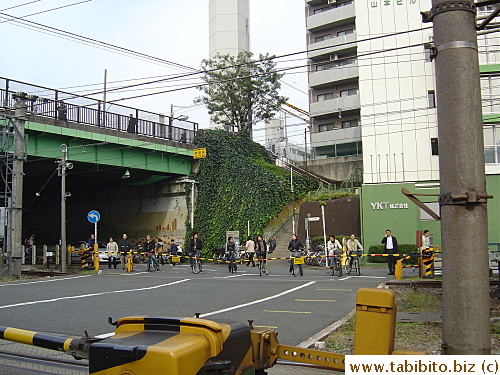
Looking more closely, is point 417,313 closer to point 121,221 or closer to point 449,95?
point 449,95

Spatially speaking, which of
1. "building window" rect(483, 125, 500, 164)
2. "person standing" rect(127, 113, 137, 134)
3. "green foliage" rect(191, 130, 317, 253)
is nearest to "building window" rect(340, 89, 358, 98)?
"green foliage" rect(191, 130, 317, 253)

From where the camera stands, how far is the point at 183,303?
511 inches

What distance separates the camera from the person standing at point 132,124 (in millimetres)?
32344

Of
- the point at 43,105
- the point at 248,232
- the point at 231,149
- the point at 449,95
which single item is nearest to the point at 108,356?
the point at 449,95

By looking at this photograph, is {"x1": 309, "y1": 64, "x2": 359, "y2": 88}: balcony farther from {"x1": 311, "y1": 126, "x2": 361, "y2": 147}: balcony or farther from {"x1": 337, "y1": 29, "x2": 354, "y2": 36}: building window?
{"x1": 311, "y1": 126, "x2": 361, "y2": 147}: balcony

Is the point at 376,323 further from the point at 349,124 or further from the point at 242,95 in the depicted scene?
the point at 349,124

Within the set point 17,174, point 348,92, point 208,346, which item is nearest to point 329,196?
point 348,92

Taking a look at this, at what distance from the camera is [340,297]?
13.8m

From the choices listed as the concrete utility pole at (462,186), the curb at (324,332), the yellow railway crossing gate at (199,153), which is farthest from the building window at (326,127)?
the concrete utility pole at (462,186)

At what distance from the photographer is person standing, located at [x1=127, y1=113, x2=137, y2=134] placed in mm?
32344

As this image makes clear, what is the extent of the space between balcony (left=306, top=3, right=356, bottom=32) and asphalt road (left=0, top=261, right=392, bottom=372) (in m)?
37.0

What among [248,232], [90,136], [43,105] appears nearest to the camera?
[43,105]

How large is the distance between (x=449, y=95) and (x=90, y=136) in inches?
1111

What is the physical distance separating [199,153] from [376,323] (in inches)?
1325
